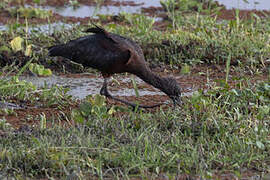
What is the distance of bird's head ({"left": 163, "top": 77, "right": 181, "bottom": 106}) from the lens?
629 centimetres

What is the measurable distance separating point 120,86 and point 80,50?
80cm

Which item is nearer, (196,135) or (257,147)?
(257,147)

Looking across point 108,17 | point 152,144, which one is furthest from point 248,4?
point 152,144

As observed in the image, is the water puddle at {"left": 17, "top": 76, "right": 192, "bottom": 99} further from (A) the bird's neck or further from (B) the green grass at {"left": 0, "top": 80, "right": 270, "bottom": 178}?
(B) the green grass at {"left": 0, "top": 80, "right": 270, "bottom": 178}

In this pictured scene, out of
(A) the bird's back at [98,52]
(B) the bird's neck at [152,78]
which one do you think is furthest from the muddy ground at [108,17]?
(B) the bird's neck at [152,78]

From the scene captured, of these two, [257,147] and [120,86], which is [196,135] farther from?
[120,86]

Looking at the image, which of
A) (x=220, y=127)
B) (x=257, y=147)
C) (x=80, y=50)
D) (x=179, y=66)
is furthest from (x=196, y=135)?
(x=179, y=66)

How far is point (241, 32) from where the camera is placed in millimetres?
8281

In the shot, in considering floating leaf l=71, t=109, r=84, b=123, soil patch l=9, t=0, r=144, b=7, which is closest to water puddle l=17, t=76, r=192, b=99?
floating leaf l=71, t=109, r=84, b=123

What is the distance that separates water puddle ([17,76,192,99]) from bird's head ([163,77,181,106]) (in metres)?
0.51

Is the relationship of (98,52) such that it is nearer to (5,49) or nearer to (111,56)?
(111,56)

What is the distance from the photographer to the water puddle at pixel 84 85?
6918 millimetres

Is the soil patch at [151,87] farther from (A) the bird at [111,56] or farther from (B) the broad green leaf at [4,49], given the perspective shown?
(B) the broad green leaf at [4,49]

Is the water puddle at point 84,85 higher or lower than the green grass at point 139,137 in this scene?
lower
